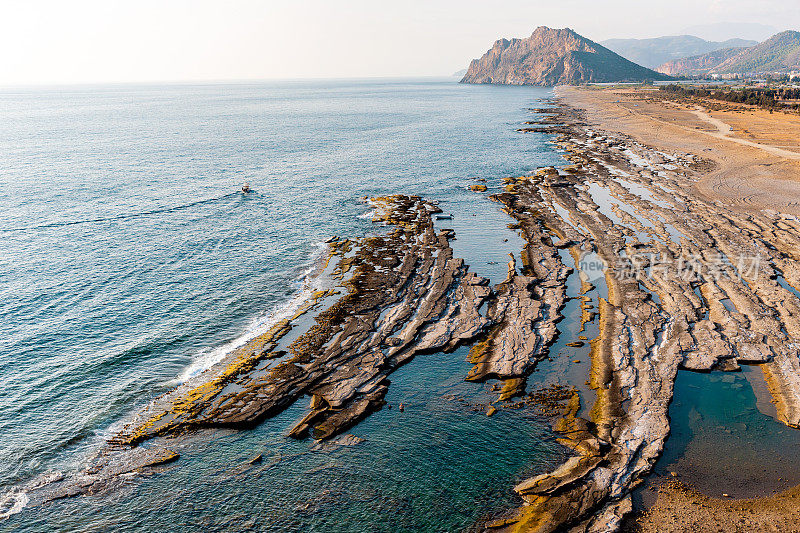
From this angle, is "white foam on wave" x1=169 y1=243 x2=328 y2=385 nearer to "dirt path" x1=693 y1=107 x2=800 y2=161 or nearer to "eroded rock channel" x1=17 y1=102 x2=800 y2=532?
"eroded rock channel" x1=17 y1=102 x2=800 y2=532

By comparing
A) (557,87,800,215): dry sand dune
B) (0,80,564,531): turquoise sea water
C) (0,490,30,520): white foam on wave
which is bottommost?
(0,490,30,520): white foam on wave

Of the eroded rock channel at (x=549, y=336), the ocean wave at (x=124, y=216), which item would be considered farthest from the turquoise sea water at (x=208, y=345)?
the eroded rock channel at (x=549, y=336)

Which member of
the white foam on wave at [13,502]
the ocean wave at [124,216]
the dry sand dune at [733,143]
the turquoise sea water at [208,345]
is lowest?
the white foam on wave at [13,502]

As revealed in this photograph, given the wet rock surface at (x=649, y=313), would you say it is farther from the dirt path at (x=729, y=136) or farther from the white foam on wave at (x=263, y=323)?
the dirt path at (x=729, y=136)

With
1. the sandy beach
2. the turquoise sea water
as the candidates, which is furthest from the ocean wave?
the sandy beach

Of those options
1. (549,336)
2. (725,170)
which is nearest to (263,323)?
(549,336)

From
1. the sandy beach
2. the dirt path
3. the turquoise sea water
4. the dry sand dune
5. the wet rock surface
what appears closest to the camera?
the sandy beach
